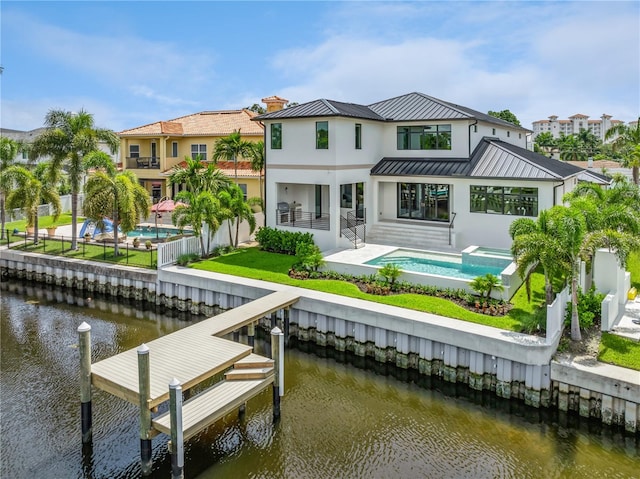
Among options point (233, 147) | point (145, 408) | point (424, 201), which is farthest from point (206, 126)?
point (145, 408)

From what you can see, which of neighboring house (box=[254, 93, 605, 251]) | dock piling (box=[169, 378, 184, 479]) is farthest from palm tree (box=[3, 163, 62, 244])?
dock piling (box=[169, 378, 184, 479])

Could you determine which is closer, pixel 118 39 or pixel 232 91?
pixel 118 39

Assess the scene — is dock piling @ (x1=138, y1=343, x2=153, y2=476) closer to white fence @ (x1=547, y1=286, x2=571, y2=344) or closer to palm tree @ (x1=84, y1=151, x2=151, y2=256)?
white fence @ (x1=547, y1=286, x2=571, y2=344)

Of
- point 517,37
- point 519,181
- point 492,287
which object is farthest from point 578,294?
point 517,37

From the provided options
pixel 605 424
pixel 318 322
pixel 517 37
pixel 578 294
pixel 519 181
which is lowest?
pixel 605 424

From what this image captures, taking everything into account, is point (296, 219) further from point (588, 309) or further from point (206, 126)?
point (588, 309)

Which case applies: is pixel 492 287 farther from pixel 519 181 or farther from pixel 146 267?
pixel 146 267
